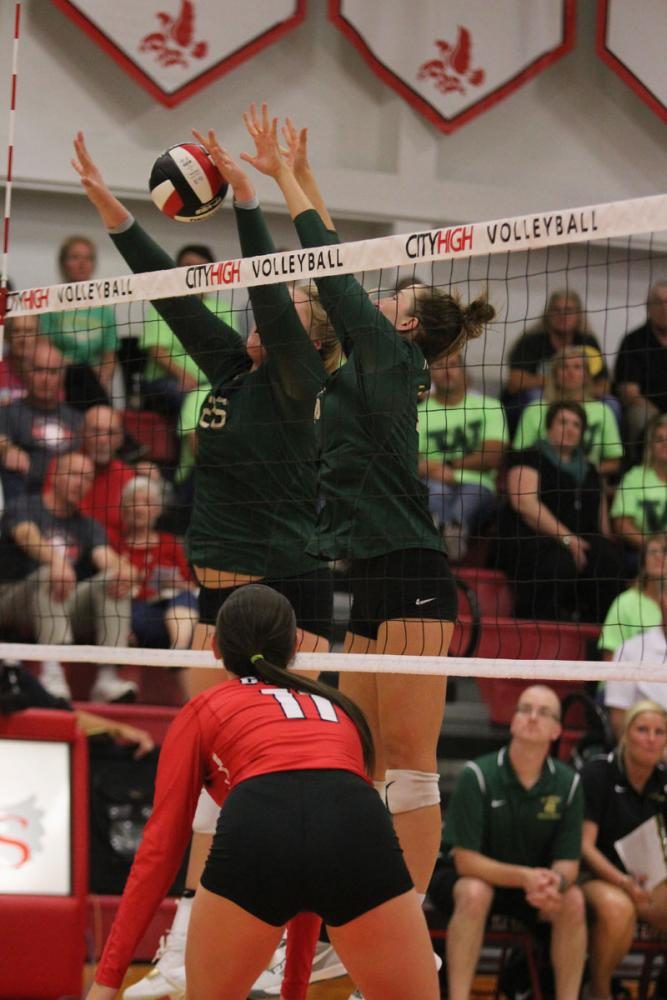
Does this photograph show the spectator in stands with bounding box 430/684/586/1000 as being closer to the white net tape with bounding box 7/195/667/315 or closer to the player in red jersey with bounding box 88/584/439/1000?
the white net tape with bounding box 7/195/667/315

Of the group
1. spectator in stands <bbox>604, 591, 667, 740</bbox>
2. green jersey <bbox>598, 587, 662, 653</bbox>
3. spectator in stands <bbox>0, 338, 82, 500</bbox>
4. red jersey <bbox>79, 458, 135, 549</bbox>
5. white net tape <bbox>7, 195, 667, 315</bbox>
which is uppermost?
white net tape <bbox>7, 195, 667, 315</bbox>

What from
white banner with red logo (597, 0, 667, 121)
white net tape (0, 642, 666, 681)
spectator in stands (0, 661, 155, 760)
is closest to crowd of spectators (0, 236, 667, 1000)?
spectator in stands (0, 661, 155, 760)

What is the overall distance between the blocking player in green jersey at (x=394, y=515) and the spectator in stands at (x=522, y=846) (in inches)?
98.5

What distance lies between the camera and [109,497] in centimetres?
839

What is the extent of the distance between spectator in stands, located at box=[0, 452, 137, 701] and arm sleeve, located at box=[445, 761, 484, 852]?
6.28 ft

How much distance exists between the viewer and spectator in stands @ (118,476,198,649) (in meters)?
7.62

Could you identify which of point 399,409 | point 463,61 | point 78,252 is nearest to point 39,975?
point 399,409

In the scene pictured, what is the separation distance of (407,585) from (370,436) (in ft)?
1.70

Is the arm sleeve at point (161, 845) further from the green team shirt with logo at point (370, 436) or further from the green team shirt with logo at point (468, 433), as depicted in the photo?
the green team shirt with logo at point (468, 433)

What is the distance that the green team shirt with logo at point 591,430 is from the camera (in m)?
9.12

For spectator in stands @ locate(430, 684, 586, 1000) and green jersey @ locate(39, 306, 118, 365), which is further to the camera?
green jersey @ locate(39, 306, 118, 365)

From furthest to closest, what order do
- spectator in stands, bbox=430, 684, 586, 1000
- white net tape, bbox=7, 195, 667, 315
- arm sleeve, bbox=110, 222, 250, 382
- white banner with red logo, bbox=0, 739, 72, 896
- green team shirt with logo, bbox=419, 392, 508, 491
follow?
green team shirt with logo, bbox=419, 392, 508, 491, spectator in stands, bbox=430, 684, 586, 1000, white banner with red logo, bbox=0, 739, 72, 896, arm sleeve, bbox=110, 222, 250, 382, white net tape, bbox=7, 195, 667, 315

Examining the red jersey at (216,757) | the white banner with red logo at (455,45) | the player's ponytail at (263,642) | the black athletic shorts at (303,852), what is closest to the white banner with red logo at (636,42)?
the white banner with red logo at (455,45)

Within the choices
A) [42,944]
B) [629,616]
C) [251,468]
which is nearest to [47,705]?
[42,944]
